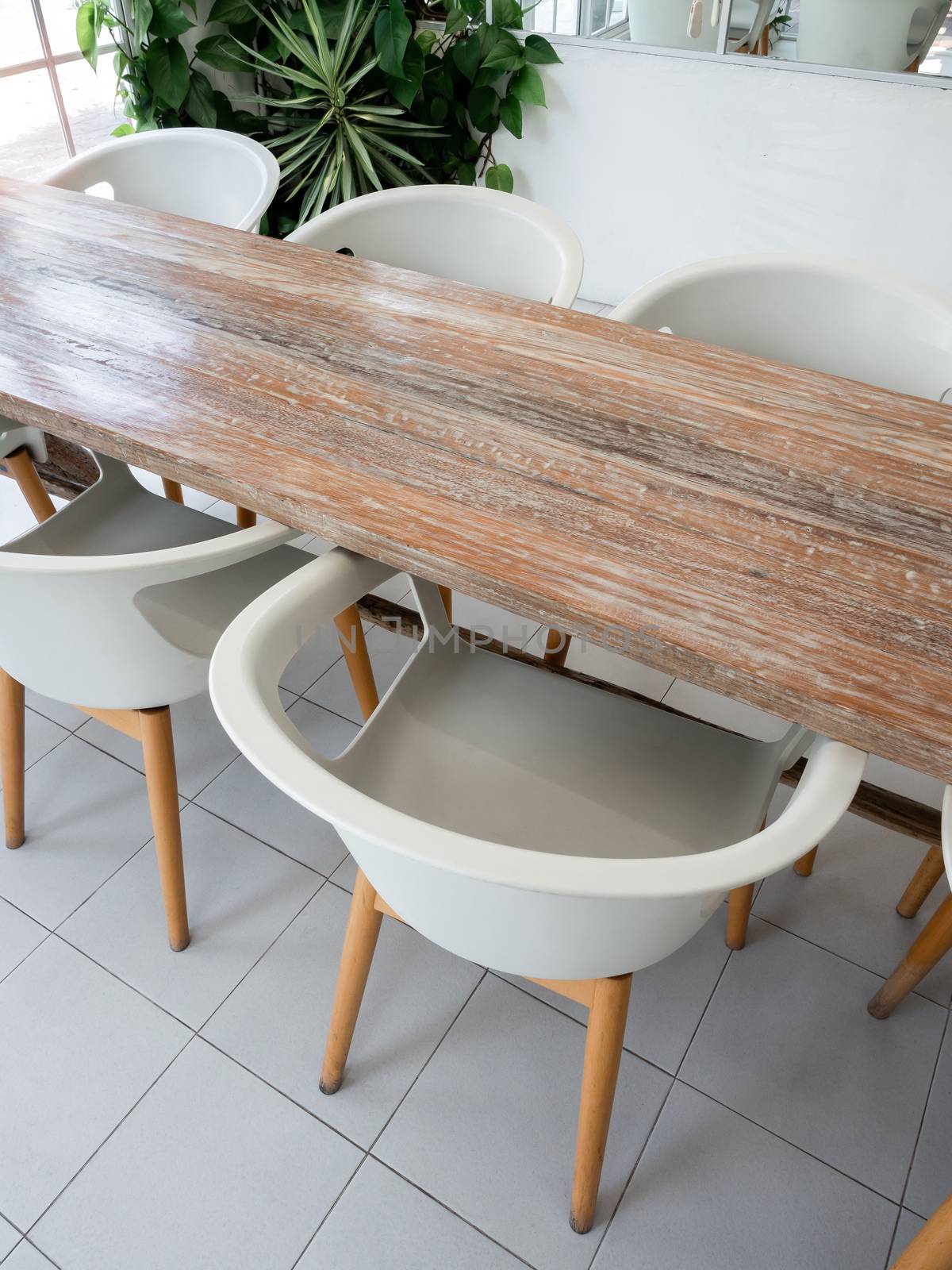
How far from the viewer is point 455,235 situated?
189cm

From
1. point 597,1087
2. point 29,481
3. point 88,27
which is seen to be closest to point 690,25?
point 88,27

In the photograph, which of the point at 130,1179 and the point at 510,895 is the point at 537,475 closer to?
the point at 510,895

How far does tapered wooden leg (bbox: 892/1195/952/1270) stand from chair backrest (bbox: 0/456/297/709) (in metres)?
0.98

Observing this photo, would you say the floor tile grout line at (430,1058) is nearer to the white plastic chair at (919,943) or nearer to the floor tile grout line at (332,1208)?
the floor tile grout line at (332,1208)

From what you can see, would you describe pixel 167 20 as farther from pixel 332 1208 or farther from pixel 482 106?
pixel 332 1208

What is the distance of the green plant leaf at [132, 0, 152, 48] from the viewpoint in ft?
9.32

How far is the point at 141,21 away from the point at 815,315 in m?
2.45

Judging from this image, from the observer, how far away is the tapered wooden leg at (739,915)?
58.5 inches

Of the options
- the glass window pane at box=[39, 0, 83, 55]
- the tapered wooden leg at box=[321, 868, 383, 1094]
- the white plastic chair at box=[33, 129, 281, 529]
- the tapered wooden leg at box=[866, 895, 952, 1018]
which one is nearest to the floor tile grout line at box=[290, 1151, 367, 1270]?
the tapered wooden leg at box=[321, 868, 383, 1094]

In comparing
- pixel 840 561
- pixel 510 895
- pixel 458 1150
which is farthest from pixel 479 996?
pixel 840 561

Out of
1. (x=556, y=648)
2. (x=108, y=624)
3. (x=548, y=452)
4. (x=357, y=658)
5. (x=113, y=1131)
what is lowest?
(x=113, y=1131)

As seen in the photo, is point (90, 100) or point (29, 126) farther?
point (90, 100)

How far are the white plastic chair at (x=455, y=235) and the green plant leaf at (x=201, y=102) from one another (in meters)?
1.66

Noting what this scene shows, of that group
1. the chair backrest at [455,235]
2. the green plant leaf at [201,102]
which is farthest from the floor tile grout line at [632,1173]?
the green plant leaf at [201,102]
